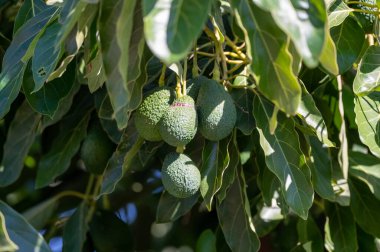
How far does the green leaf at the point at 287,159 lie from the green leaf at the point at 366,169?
342 millimetres

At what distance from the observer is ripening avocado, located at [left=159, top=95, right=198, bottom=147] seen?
49.5 inches

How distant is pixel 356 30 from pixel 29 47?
0.59 metres

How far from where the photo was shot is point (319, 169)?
156 cm

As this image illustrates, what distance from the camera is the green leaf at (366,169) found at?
1.71 metres

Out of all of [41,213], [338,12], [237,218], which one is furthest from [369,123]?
[41,213]

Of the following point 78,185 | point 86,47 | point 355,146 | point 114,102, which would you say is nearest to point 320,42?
point 114,102

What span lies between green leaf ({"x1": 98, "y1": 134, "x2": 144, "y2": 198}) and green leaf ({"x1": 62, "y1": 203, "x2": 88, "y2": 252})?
31 centimetres

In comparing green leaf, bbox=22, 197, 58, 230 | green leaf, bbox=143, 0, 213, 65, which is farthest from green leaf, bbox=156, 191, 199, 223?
green leaf, bbox=143, 0, 213, 65

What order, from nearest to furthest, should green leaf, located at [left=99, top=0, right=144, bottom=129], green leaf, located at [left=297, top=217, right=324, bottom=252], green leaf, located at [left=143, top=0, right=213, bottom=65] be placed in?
green leaf, located at [left=143, top=0, right=213, bottom=65], green leaf, located at [left=99, top=0, right=144, bottom=129], green leaf, located at [left=297, top=217, right=324, bottom=252]

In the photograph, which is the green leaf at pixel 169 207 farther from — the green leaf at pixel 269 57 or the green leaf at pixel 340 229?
the green leaf at pixel 269 57

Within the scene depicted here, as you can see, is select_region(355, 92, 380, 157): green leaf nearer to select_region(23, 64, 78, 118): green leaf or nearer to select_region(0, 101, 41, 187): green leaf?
select_region(23, 64, 78, 118): green leaf

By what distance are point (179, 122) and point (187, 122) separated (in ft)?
0.05

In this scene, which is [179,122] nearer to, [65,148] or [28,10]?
[28,10]

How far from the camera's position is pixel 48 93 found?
153 cm
